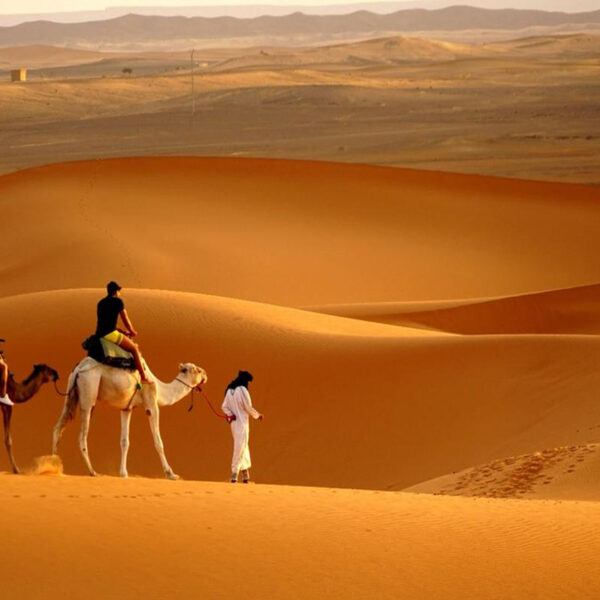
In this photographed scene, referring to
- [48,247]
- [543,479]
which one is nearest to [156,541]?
[543,479]

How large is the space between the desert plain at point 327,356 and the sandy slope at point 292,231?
0.41ft

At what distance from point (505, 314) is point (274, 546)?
19.5 m

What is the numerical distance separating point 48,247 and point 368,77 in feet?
227

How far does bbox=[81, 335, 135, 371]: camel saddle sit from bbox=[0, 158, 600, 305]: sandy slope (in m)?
22.1

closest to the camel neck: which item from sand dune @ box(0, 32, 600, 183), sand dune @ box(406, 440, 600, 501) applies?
sand dune @ box(406, 440, 600, 501)

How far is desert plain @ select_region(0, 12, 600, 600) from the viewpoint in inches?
354

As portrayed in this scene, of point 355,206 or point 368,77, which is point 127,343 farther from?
point 368,77

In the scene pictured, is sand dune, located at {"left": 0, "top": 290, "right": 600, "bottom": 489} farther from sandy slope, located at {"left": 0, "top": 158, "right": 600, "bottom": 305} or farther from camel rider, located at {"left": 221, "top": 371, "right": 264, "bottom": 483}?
sandy slope, located at {"left": 0, "top": 158, "right": 600, "bottom": 305}

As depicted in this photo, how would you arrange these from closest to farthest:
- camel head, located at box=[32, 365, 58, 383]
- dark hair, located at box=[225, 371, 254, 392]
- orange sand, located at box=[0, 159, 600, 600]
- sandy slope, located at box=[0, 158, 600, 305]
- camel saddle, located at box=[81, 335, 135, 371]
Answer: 1. orange sand, located at box=[0, 159, 600, 600]
2. camel saddle, located at box=[81, 335, 135, 371]
3. camel head, located at box=[32, 365, 58, 383]
4. dark hair, located at box=[225, 371, 254, 392]
5. sandy slope, located at box=[0, 158, 600, 305]

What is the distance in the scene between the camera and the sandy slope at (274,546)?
8.33m

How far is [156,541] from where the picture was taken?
9055 millimetres

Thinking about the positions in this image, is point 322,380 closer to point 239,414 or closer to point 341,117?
point 239,414

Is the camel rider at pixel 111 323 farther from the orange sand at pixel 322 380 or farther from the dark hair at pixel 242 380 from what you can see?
the dark hair at pixel 242 380

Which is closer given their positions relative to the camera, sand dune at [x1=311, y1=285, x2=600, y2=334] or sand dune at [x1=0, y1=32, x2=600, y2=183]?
sand dune at [x1=311, y1=285, x2=600, y2=334]
